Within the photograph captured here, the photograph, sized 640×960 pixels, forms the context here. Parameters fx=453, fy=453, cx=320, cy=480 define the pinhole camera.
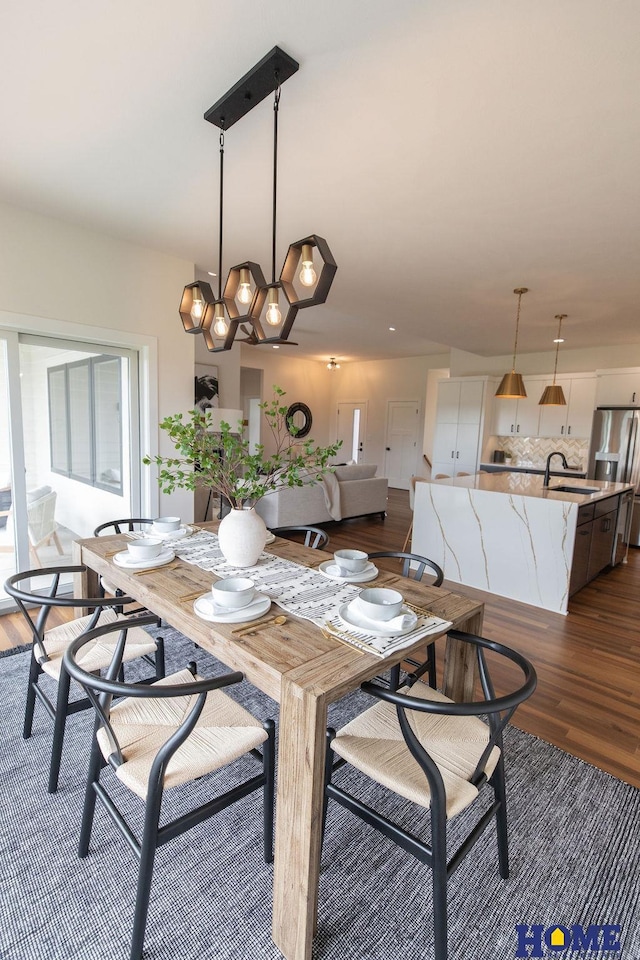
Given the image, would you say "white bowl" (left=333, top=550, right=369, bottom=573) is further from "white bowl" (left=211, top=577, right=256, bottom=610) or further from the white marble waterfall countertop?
the white marble waterfall countertop

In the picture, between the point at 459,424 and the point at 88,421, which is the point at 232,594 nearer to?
the point at 88,421

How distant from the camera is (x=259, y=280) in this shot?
6.40 feet

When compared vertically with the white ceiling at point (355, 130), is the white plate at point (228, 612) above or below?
below

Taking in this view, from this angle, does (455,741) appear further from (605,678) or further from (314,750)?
(605,678)

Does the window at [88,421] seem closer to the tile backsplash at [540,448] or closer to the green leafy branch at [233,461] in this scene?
the green leafy branch at [233,461]

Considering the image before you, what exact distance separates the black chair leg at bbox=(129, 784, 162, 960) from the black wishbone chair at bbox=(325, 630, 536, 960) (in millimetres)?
501

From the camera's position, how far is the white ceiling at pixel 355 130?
147 cm

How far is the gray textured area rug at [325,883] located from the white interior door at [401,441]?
8.26 m

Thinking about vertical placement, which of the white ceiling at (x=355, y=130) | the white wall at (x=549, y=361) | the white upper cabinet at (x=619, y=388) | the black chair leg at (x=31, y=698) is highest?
the white ceiling at (x=355, y=130)

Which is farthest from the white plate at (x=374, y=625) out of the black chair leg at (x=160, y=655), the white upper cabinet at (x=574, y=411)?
the white upper cabinet at (x=574, y=411)

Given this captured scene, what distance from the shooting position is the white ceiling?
1.47 metres

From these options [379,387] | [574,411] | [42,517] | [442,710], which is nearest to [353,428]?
[379,387]

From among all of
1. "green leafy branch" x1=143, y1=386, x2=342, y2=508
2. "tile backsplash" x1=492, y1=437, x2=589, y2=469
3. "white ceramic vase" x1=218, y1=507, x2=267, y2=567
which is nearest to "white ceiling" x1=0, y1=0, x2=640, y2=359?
"green leafy branch" x1=143, y1=386, x2=342, y2=508

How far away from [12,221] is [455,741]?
372 cm
